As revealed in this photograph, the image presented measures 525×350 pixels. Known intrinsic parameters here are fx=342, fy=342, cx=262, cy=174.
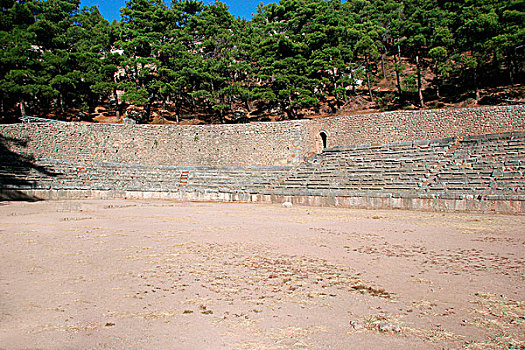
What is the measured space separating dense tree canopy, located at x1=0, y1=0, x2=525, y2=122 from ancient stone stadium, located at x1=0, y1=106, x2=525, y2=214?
5642mm

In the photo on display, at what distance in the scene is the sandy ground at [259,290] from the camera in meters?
2.95

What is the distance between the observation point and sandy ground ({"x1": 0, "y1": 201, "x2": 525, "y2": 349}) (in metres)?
2.95

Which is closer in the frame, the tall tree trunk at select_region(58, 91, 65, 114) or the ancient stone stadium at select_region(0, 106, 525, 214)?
the ancient stone stadium at select_region(0, 106, 525, 214)

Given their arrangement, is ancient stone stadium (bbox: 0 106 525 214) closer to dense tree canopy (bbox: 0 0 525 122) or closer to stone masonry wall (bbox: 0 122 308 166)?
stone masonry wall (bbox: 0 122 308 166)

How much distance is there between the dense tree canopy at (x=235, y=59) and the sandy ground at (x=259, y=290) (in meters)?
21.4

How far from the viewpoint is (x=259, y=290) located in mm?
4117

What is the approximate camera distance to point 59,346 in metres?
2.73

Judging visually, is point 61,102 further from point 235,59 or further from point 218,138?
point 235,59

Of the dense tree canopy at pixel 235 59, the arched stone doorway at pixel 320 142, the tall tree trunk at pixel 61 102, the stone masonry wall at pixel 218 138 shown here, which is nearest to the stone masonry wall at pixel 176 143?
the stone masonry wall at pixel 218 138

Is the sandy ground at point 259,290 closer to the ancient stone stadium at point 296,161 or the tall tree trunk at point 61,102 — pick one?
the ancient stone stadium at point 296,161

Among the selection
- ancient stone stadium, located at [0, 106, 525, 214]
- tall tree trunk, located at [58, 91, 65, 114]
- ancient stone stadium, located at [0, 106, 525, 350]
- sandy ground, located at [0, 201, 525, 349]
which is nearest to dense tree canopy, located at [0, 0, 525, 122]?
tall tree trunk, located at [58, 91, 65, 114]

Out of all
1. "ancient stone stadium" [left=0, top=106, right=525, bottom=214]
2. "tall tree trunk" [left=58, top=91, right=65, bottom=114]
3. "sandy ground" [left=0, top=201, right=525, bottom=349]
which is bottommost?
"sandy ground" [left=0, top=201, right=525, bottom=349]

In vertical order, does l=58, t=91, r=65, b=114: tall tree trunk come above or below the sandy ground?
above

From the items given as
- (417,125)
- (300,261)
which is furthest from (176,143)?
(300,261)
